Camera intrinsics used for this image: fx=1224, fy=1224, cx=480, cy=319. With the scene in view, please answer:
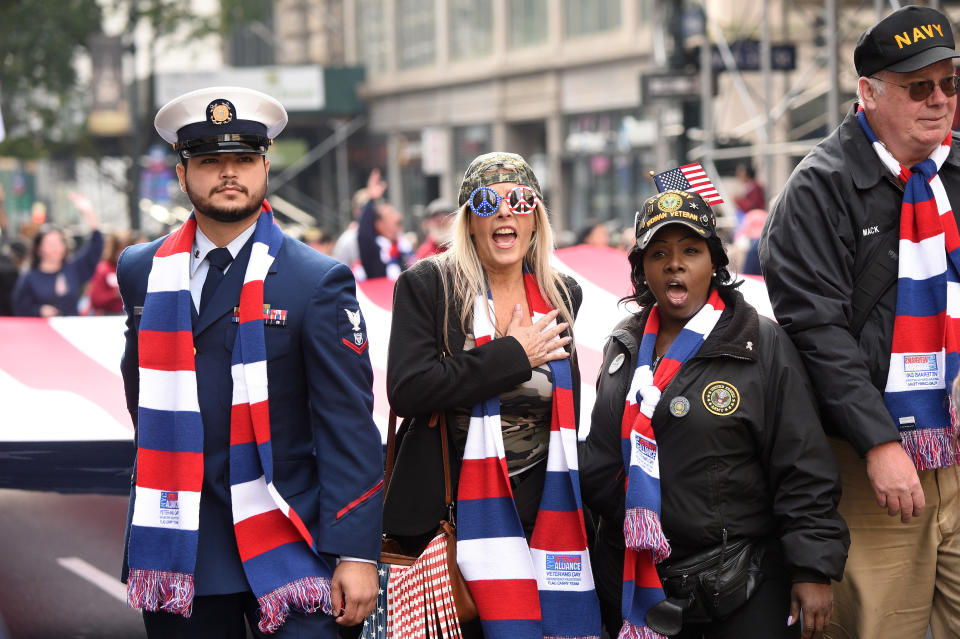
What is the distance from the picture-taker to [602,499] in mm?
3645

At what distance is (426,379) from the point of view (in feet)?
11.7

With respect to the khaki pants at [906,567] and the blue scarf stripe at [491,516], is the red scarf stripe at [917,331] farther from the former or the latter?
the blue scarf stripe at [491,516]

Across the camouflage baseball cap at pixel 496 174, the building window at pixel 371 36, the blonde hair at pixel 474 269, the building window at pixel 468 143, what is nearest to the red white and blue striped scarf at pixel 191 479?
the blonde hair at pixel 474 269

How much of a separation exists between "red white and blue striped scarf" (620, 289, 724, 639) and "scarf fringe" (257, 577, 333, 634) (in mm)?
865

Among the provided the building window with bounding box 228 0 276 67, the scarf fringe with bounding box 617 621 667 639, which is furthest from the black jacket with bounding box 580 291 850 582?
the building window with bounding box 228 0 276 67

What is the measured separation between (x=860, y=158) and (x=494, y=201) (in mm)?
1088

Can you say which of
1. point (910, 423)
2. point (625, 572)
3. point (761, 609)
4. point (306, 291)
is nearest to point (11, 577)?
point (306, 291)

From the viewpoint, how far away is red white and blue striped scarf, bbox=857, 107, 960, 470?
11.5 feet

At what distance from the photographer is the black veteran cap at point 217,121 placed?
3305 millimetres

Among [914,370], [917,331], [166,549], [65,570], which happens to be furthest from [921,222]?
[65,570]

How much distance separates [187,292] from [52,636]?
100.0 inches

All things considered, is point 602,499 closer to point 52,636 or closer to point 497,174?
point 497,174

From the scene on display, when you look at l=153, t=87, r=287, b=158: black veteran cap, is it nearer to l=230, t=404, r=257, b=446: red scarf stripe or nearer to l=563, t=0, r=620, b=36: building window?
l=230, t=404, r=257, b=446: red scarf stripe

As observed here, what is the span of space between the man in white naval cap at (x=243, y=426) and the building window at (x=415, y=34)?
3788cm
